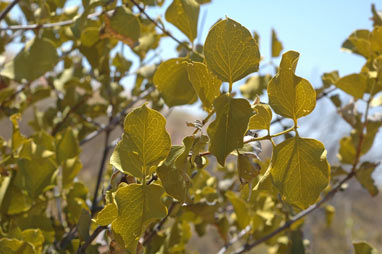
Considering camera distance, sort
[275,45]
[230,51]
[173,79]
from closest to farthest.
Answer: [230,51], [173,79], [275,45]

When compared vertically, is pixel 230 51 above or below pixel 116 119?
above

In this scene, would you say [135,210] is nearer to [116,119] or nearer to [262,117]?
[262,117]

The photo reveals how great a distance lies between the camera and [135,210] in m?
0.32

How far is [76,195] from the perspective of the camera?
644 mm

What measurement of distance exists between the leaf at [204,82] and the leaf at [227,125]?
0.03 metres

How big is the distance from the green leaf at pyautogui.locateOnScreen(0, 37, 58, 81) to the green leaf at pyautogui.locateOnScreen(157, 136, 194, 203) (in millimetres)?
393

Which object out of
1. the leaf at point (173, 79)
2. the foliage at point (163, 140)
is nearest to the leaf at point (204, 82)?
the foliage at point (163, 140)

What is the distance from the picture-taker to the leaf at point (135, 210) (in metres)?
0.31

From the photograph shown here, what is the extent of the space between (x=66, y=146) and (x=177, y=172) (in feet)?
1.28


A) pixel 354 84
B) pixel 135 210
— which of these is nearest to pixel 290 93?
pixel 135 210

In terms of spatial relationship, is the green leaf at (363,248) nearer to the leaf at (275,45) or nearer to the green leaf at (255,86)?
the green leaf at (255,86)

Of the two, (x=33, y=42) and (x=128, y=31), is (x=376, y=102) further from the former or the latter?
(x=33, y=42)

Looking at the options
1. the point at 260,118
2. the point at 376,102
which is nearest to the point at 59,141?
the point at 260,118

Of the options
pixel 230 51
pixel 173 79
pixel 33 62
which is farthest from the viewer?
pixel 33 62
